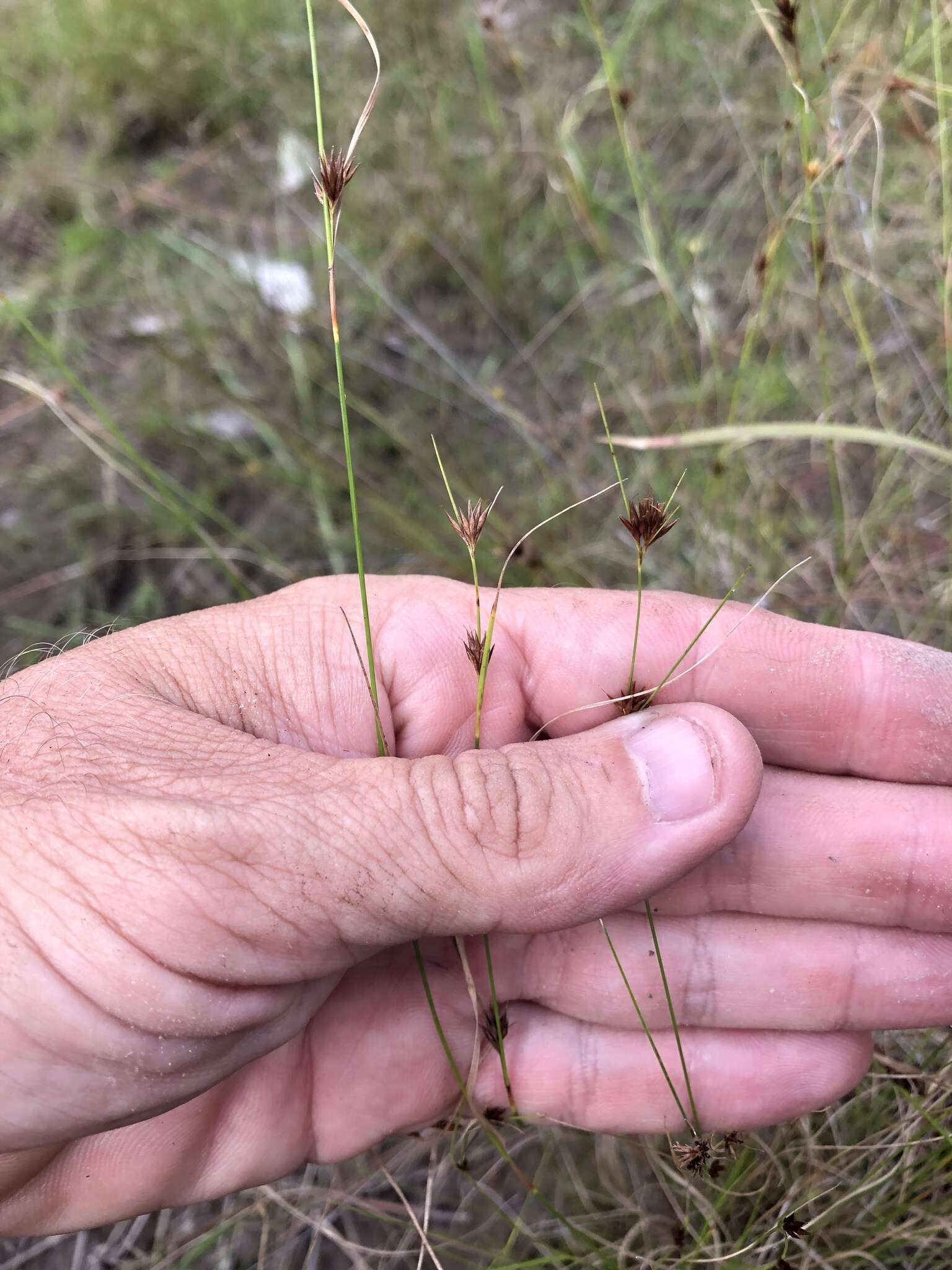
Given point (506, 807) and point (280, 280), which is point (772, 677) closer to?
point (506, 807)

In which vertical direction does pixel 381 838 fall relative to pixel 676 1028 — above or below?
above

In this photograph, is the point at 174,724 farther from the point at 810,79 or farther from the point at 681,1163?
the point at 810,79

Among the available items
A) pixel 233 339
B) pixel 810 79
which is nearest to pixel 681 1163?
pixel 810 79

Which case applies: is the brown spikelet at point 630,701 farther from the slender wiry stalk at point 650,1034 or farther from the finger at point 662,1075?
the finger at point 662,1075

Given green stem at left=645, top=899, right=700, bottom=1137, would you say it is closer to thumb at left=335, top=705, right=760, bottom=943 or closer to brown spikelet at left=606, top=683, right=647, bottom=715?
thumb at left=335, top=705, right=760, bottom=943

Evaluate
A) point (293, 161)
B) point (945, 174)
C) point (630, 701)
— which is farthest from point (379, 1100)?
point (293, 161)

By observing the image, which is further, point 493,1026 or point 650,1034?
point 493,1026
